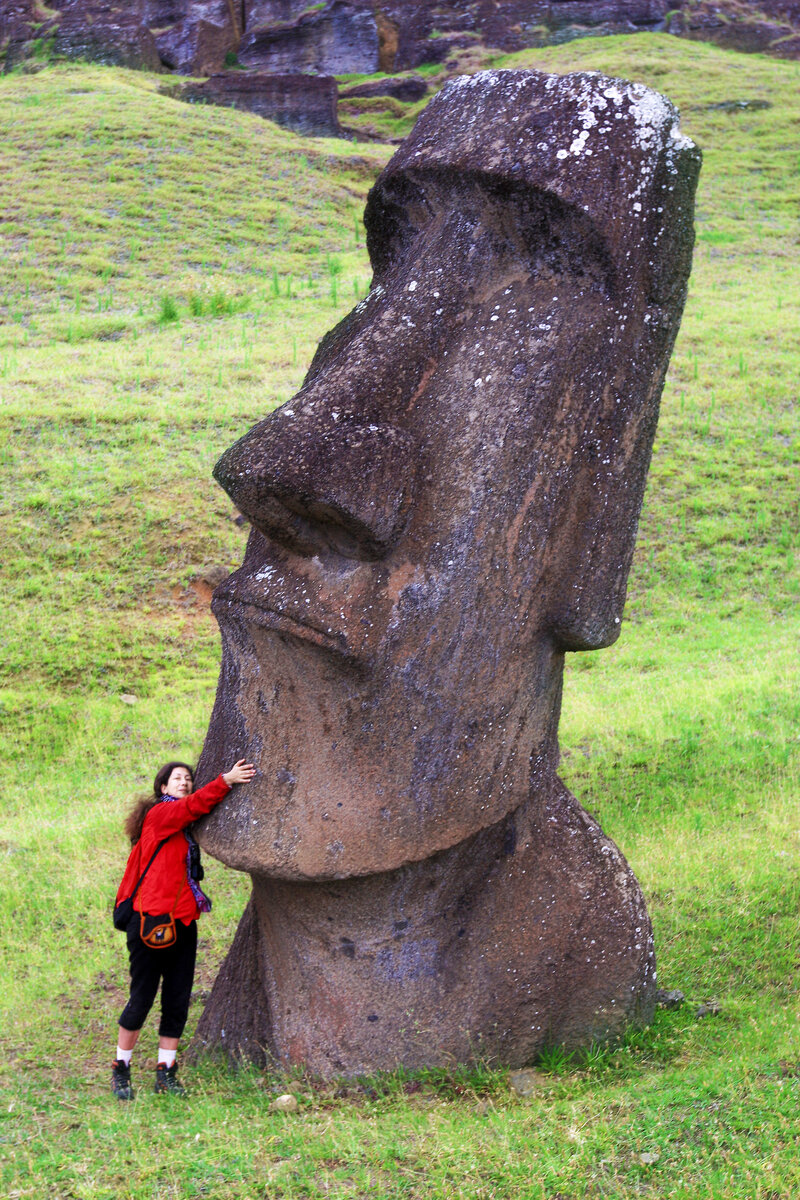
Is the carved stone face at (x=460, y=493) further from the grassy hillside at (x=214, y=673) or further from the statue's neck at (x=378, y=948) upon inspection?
the grassy hillside at (x=214, y=673)

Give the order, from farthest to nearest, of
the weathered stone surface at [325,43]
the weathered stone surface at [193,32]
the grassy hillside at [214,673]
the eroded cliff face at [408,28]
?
the weathered stone surface at [325,43] → the eroded cliff face at [408,28] → the weathered stone surface at [193,32] → the grassy hillside at [214,673]

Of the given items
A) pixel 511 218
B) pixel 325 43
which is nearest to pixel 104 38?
pixel 325 43

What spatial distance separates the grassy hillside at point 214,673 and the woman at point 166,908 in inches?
8.5

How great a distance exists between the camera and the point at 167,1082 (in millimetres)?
4773

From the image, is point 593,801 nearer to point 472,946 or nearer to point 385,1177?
A: point 472,946

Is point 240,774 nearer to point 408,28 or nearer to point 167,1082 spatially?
point 167,1082

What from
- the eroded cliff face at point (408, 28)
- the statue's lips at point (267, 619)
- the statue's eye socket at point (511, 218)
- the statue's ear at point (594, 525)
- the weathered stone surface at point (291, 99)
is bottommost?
the statue's lips at point (267, 619)

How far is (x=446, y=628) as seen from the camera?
14.4ft

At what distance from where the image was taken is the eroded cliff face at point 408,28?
1700 inches

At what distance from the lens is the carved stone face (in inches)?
172

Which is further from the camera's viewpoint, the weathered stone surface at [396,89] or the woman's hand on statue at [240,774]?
the weathered stone surface at [396,89]

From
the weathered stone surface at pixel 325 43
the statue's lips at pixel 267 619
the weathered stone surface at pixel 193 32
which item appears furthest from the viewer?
the weathered stone surface at pixel 325 43

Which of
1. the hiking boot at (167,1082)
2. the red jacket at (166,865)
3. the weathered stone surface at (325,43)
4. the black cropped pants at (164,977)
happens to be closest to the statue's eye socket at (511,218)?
the red jacket at (166,865)

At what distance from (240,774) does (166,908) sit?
614mm
